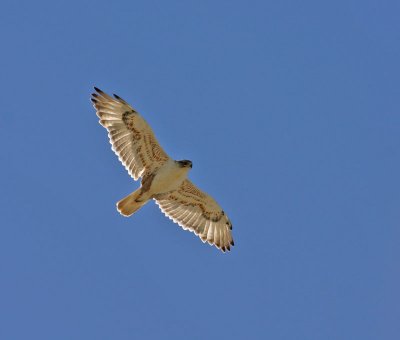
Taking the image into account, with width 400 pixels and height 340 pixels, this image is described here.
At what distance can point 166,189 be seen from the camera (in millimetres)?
20625

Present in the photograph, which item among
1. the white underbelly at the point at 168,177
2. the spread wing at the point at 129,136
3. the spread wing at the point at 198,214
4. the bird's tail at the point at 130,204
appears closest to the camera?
the bird's tail at the point at 130,204

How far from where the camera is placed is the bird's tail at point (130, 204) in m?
20.0

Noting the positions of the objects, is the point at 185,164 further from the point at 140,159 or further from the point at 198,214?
the point at 198,214

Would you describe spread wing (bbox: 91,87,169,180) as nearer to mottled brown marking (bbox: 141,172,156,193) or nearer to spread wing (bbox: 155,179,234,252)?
mottled brown marking (bbox: 141,172,156,193)

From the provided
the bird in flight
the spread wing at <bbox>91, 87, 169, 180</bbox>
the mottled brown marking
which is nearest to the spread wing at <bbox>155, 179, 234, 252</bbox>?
the bird in flight

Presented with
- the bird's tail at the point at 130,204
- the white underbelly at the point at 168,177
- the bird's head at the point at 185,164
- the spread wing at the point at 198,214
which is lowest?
the bird's tail at the point at 130,204

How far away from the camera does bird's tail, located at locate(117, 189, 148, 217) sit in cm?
2003

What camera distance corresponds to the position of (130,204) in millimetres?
20094

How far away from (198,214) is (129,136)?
2640 millimetres

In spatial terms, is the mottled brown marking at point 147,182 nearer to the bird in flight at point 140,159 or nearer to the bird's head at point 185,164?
the bird in flight at point 140,159

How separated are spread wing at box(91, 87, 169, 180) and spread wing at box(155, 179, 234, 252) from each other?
875mm

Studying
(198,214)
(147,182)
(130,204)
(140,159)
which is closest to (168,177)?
(147,182)

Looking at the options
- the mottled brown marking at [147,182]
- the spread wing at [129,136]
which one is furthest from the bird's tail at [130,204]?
the spread wing at [129,136]

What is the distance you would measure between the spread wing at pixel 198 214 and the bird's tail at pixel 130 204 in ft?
2.91
